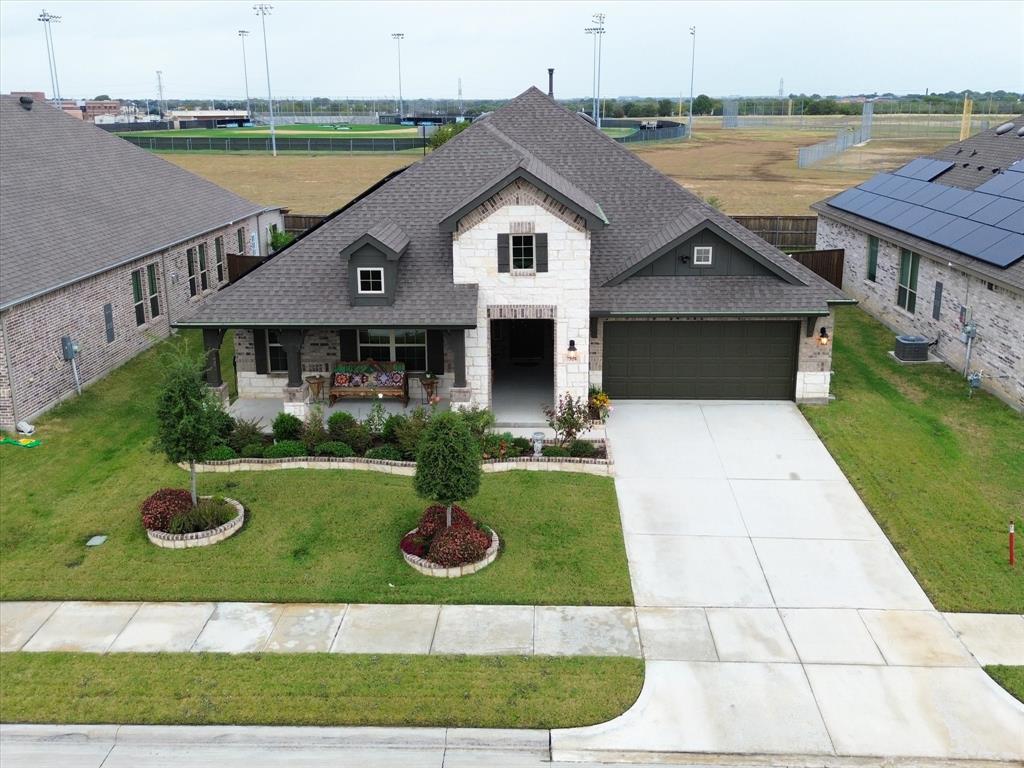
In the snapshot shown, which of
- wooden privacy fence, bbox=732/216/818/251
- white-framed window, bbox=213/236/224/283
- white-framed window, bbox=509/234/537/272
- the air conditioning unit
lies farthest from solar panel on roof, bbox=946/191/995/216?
white-framed window, bbox=213/236/224/283

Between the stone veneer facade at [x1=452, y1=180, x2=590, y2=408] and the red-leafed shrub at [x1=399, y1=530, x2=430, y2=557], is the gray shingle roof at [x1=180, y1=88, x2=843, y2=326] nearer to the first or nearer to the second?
the stone veneer facade at [x1=452, y1=180, x2=590, y2=408]

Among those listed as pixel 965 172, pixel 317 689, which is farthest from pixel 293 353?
pixel 965 172

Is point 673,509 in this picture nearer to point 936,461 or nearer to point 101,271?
point 936,461

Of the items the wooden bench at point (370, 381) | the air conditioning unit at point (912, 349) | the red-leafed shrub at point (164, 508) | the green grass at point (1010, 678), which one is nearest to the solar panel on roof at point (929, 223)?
the air conditioning unit at point (912, 349)

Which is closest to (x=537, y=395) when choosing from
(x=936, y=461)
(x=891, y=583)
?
(x=936, y=461)

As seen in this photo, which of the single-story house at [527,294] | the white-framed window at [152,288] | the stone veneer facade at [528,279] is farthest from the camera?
Answer: the white-framed window at [152,288]

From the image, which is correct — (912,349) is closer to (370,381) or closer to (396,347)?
(396,347)

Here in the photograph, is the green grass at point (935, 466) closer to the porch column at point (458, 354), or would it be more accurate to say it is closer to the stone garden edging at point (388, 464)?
the stone garden edging at point (388, 464)
